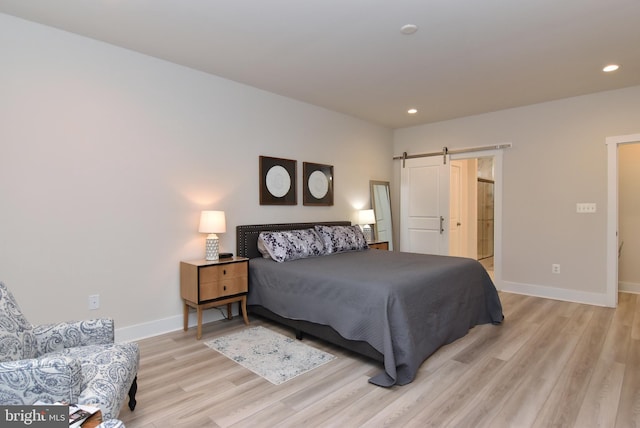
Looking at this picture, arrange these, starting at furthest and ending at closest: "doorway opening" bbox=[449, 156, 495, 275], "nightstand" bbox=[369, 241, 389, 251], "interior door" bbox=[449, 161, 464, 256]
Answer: "doorway opening" bbox=[449, 156, 495, 275] < "interior door" bbox=[449, 161, 464, 256] < "nightstand" bbox=[369, 241, 389, 251]

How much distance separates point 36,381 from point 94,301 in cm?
192

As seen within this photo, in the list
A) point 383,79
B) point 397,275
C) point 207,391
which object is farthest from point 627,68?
point 207,391

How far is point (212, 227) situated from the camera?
342cm

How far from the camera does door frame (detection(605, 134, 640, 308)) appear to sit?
417cm

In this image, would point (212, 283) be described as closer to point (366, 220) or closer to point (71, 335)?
point (71, 335)

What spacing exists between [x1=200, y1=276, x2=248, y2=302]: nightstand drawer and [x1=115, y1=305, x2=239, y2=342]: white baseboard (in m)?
0.43

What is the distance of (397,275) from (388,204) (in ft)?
11.1

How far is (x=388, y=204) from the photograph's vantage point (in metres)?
6.11

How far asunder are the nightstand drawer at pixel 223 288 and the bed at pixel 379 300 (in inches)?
5.9

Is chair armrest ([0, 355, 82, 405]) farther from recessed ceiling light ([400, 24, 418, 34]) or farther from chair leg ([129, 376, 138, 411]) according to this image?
recessed ceiling light ([400, 24, 418, 34])

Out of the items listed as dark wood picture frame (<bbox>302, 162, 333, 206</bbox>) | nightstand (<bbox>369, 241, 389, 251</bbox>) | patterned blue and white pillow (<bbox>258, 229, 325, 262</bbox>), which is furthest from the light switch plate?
patterned blue and white pillow (<bbox>258, 229, 325, 262</bbox>)

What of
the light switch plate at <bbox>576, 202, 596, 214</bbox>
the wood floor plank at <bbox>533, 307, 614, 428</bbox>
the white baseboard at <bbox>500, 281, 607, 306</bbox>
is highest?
the light switch plate at <bbox>576, 202, 596, 214</bbox>

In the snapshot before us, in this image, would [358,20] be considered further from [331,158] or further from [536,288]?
[536,288]

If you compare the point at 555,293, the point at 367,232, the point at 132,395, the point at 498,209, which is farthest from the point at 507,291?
the point at 132,395
